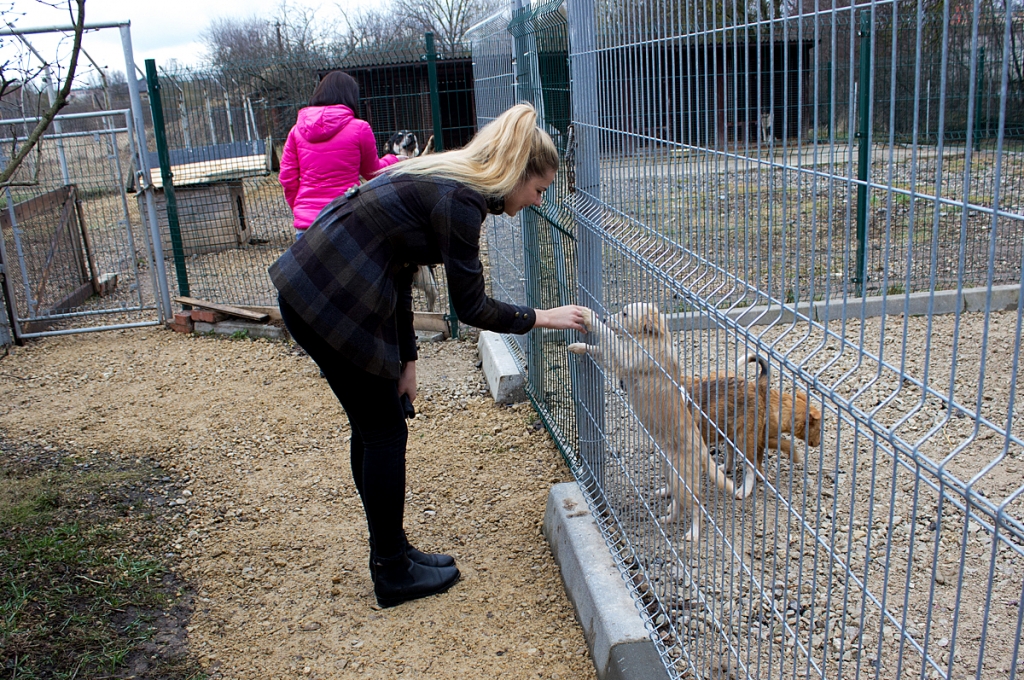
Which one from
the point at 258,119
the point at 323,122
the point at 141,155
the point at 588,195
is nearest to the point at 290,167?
the point at 323,122

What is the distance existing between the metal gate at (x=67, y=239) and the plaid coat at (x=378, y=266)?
4836 millimetres

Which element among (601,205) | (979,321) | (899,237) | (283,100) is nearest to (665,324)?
(601,205)

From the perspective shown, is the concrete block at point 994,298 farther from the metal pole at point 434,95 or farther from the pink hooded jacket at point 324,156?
the pink hooded jacket at point 324,156

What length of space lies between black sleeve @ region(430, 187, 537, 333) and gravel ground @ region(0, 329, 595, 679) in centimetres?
126

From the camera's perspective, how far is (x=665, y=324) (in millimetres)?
2492

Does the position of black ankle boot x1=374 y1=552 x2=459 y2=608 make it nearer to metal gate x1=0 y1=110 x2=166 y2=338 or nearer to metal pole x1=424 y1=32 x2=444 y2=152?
metal pole x1=424 y1=32 x2=444 y2=152

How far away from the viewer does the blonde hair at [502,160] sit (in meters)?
2.65

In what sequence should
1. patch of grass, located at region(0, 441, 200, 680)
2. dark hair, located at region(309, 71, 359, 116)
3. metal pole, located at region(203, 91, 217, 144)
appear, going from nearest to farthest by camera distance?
1. patch of grass, located at region(0, 441, 200, 680)
2. dark hair, located at region(309, 71, 359, 116)
3. metal pole, located at region(203, 91, 217, 144)

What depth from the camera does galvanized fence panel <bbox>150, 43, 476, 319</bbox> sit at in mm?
7000

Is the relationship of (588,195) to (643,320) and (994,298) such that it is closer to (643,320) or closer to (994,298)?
(643,320)

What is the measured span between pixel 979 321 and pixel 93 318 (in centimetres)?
775

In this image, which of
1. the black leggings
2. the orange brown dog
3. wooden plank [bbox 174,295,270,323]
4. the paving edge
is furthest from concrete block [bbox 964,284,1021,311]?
wooden plank [bbox 174,295,270,323]

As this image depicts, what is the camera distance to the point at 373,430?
310 cm

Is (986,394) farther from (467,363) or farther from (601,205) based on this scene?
(467,363)
